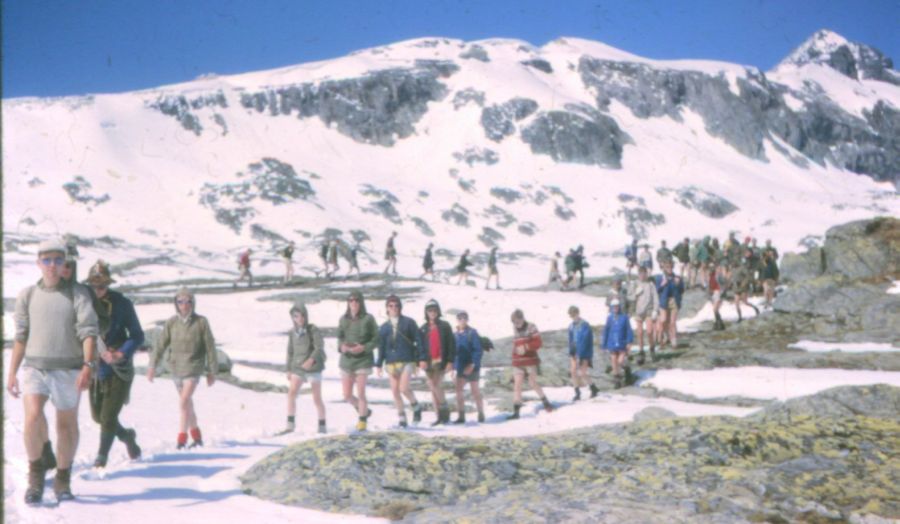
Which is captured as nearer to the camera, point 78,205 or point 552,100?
point 78,205

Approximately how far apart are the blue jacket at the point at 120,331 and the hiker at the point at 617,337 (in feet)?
38.5

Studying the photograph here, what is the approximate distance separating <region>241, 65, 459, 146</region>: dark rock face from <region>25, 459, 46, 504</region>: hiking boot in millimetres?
124611

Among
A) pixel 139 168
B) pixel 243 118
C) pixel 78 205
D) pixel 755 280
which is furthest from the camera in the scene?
pixel 243 118

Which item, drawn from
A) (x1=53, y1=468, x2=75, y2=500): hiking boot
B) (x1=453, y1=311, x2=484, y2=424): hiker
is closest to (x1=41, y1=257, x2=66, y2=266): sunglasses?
(x1=53, y1=468, x2=75, y2=500): hiking boot

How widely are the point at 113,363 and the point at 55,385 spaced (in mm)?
1873

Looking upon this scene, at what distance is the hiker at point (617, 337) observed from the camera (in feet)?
61.8

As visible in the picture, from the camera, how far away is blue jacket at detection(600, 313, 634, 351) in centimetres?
1886

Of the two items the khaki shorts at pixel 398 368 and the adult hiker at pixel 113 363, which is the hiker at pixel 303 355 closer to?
the khaki shorts at pixel 398 368

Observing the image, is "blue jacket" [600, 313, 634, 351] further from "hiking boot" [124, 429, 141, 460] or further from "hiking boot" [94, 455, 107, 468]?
"hiking boot" [94, 455, 107, 468]

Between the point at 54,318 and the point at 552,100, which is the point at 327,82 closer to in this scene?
the point at 552,100

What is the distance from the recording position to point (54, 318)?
285 inches

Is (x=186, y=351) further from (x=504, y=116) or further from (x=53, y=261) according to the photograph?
(x=504, y=116)

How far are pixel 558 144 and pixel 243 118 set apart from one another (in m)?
48.8

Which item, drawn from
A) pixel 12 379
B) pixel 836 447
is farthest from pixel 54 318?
pixel 836 447
